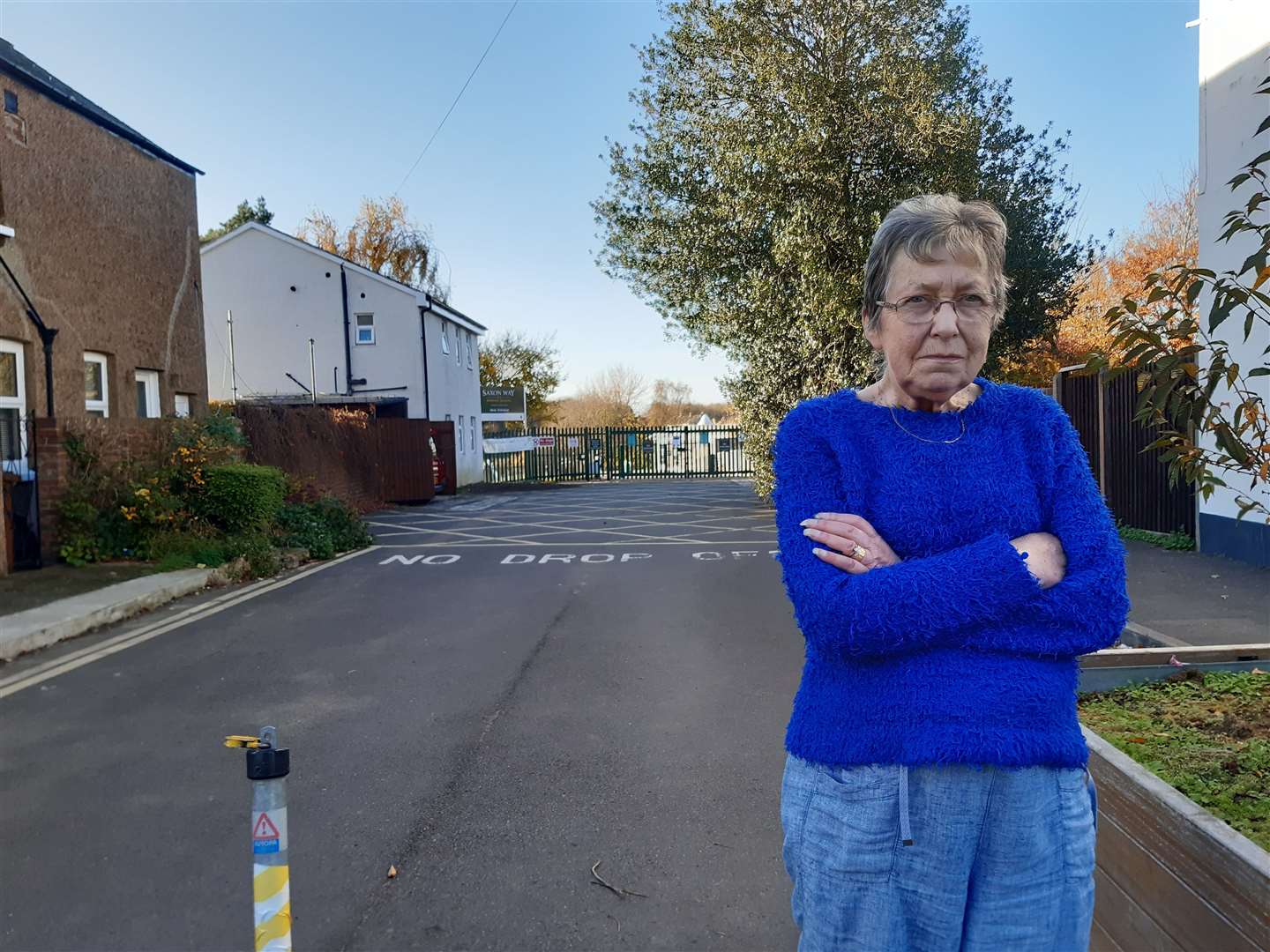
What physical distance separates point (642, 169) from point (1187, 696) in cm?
1684

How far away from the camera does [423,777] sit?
4.23 m

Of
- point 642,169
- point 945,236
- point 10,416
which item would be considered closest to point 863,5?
point 642,169

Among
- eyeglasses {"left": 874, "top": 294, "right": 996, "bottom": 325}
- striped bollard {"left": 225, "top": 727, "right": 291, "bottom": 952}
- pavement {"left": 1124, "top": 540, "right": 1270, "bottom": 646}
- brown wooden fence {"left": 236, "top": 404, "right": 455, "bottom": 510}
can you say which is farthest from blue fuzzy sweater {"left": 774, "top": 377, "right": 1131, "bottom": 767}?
brown wooden fence {"left": 236, "top": 404, "right": 455, "bottom": 510}

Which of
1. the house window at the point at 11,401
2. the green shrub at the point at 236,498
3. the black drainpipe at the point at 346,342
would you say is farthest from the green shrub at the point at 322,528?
the black drainpipe at the point at 346,342

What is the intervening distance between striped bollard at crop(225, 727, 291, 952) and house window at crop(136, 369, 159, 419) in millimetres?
13654

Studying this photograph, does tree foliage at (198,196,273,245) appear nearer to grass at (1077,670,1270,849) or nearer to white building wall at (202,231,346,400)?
white building wall at (202,231,346,400)

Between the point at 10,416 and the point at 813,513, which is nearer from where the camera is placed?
the point at 813,513

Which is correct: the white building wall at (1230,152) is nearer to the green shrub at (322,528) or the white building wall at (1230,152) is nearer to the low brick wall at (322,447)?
the green shrub at (322,528)

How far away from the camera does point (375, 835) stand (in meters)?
3.58

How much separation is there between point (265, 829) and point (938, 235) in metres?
2.07

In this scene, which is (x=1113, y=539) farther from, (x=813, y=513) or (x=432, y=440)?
(x=432, y=440)

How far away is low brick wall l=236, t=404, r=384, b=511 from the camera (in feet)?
56.7

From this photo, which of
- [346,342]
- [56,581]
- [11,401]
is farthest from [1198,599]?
[346,342]

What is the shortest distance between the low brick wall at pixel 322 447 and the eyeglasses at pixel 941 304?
1549 centimetres
